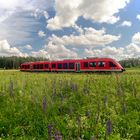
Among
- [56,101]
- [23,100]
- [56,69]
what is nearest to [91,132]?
[56,101]

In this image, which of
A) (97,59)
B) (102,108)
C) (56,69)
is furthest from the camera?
(56,69)

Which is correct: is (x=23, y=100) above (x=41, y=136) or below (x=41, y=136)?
above

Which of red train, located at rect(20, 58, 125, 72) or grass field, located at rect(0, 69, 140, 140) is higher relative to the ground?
red train, located at rect(20, 58, 125, 72)

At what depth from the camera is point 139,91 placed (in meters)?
11.8

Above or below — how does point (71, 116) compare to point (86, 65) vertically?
below

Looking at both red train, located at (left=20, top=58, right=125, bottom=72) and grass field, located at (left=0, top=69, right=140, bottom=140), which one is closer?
grass field, located at (left=0, top=69, right=140, bottom=140)

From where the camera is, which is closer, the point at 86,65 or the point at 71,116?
the point at 71,116

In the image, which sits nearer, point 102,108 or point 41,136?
point 41,136

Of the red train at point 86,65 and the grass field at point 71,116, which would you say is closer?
the grass field at point 71,116

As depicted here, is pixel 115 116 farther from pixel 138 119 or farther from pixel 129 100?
pixel 129 100

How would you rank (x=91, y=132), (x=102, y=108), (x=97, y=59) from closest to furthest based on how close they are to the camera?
(x=91, y=132)
(x=102, y=108)
(x=97, y=59)

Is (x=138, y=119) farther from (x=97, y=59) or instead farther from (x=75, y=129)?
(x=97, y=59)

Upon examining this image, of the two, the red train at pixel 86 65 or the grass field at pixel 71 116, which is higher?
the red train at pixel 86 65

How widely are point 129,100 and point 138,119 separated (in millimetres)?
1800
